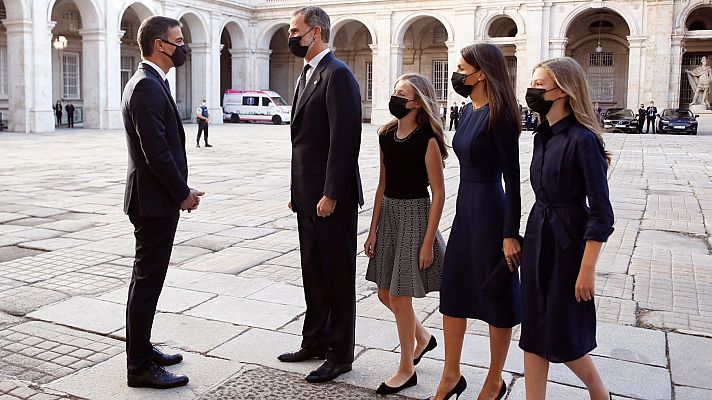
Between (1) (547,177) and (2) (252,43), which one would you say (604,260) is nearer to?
(1) (547,177)

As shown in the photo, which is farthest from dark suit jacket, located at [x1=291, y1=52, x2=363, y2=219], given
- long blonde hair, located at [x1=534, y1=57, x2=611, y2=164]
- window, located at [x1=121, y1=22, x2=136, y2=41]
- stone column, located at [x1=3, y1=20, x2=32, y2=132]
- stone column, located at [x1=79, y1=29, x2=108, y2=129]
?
window, located at [x1=121, y1=22, x2=136, y2=41]

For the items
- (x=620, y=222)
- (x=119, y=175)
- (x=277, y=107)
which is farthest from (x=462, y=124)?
(x=277, y=107)

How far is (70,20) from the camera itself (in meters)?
35.1

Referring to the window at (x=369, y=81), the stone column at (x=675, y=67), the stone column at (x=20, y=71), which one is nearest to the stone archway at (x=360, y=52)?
the window at (x=369, y=81)

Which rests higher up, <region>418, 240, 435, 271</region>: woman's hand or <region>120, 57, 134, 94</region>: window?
<region>120, 57, 134, 94</region>: window

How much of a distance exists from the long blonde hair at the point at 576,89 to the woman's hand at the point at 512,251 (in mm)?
554

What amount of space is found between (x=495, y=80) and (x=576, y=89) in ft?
1.46

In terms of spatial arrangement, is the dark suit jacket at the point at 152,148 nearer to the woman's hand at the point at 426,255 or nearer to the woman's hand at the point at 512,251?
the woman's hand at the point at 426,255

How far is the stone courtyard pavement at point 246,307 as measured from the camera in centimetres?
405

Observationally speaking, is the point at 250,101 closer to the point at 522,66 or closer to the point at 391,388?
the point at 522,66

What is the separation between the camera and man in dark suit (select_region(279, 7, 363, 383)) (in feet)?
13.0

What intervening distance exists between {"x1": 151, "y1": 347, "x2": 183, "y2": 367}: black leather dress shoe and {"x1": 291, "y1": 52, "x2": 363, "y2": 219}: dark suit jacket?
1.11 metres

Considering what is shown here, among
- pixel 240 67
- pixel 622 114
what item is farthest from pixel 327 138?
pixel 240 67

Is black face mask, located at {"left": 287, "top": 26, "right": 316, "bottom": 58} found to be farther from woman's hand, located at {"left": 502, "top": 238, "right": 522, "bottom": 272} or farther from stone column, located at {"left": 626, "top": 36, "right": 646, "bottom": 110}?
stone column, located at {"left": 626, "top": 36, "right": 646, "bottom": 110}
